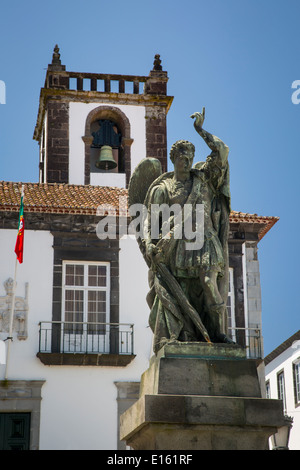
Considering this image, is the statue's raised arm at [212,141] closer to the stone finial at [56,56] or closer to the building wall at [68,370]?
the building wall at [68,370]

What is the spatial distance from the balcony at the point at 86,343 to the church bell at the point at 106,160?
18.4 ft

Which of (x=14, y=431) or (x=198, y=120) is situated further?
(x=14, y=431)

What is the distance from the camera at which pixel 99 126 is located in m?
25.6

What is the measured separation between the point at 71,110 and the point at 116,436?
9840 mm

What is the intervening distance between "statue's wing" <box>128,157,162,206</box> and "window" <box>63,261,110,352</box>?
10.7 m

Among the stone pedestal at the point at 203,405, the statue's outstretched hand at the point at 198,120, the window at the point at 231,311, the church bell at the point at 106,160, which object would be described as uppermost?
the church bell at the point at 106,160

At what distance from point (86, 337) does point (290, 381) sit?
12.9 metres

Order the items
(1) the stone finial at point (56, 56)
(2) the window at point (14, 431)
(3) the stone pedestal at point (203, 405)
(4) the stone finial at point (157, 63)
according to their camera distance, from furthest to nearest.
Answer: (4) the stone finial at point (157, 63) → (1) the stone finial at point (56, 56) → (2) the window at point (14, 431) → (3) the stone pedestal at point (203, 405)

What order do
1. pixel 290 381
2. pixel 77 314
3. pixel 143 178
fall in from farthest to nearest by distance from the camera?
pixel 290 381 → pixel 77 314 → pixel 143 178

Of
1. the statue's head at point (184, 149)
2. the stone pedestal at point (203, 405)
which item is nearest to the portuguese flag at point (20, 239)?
the statue's head at point (184, 149)

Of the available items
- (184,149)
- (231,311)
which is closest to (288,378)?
(231,311)

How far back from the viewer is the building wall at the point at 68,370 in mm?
19172

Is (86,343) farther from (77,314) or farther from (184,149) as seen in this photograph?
(184,149)
